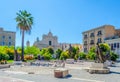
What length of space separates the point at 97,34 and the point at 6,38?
125ft

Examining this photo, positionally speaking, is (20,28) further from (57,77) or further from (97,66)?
(57,77)

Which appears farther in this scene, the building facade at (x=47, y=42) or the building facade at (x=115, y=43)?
the building facade at (x=47, y=42)

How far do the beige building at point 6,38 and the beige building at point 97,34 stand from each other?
99.3 feet

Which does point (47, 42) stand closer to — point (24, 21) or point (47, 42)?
point (47, 42)

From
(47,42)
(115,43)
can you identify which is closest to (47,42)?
(47,42)

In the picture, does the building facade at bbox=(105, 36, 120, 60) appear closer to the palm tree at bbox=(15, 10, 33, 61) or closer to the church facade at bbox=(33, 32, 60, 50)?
the church facade at bbox=(33, 32, 60, 50)

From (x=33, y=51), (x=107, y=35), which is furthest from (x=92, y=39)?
(x=33, y=51)

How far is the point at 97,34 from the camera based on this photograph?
81.9 metres

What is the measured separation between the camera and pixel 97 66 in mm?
23000

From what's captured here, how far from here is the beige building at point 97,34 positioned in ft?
257

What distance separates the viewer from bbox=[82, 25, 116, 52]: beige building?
257 feet

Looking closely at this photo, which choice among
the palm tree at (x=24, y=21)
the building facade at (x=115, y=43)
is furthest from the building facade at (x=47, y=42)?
the palm tree at (x=24, y=21)

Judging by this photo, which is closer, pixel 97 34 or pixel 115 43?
pixel 115 43

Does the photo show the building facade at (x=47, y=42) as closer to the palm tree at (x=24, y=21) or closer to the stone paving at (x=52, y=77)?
the palm tree at (x=24, y=21)
